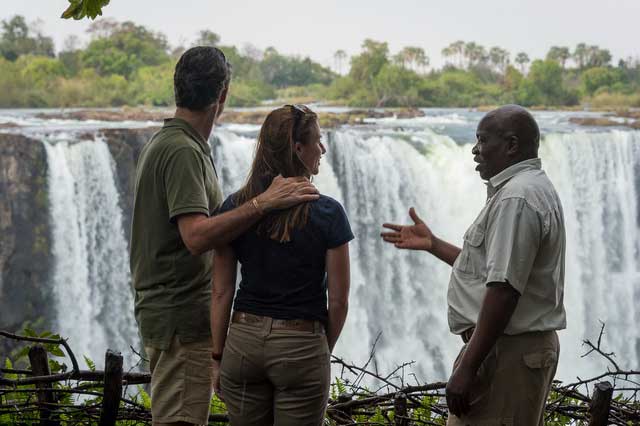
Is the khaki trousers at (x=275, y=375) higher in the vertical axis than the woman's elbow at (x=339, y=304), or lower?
lower

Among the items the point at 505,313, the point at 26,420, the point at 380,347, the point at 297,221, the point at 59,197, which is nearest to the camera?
the point at 505,313

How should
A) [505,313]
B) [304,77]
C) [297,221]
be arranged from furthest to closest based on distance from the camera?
1. [304,77]
2. [297,221]
3. [505,313]

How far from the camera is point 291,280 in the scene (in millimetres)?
2391

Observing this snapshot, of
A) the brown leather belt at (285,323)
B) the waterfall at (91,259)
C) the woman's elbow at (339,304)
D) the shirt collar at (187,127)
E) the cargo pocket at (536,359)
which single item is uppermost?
the shirt collar at (187,127)

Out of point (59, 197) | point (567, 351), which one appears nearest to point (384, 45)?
point (567, 351)

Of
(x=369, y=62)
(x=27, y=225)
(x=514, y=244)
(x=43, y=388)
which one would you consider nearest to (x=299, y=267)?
(x=514, y=244)

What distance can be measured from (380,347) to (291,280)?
39.1 feet

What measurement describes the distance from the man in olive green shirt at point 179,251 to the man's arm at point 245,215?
5cm

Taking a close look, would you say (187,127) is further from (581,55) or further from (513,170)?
(581,55)

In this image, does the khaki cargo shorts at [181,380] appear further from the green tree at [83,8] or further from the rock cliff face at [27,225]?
the rock cliff face at [27,225]

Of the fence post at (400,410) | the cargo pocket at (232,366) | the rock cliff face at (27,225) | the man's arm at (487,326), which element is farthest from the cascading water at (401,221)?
the man's arm at (487,326)

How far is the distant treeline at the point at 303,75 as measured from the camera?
21.2 meters

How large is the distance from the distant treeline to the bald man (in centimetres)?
1913

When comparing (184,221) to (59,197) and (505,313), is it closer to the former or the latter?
(505,313)
